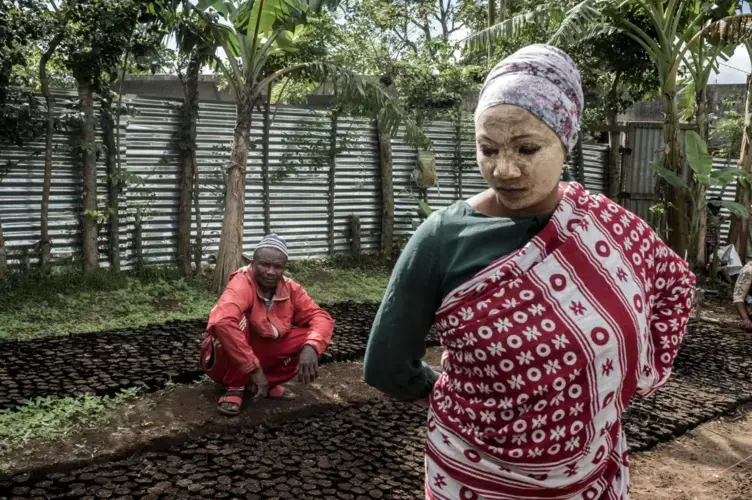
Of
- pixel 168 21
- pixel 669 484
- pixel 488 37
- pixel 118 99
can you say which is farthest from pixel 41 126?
pixel 669 484

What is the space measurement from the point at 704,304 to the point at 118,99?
7.91 meters

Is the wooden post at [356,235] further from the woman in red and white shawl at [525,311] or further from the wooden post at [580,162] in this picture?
the woman in red and white shawl at [525,311]

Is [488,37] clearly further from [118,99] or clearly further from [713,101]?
[713,101]

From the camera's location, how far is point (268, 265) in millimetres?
4785

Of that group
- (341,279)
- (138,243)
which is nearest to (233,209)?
(138,243)

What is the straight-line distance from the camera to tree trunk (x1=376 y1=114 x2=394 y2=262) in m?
11.0

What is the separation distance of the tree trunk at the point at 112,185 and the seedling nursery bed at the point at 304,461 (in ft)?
15.3

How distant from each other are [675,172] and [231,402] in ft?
25.3

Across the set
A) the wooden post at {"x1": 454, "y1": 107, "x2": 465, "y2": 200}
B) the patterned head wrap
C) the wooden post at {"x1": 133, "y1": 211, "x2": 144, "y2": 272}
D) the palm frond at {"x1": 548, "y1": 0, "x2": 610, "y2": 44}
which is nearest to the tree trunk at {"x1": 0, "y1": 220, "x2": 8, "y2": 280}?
the wooden post at {"x1": 133, "y1": 211, "x2": 144, "y2": 272}

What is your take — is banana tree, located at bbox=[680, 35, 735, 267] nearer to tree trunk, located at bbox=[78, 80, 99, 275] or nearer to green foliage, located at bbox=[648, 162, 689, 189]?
green foliage, located at bbox=[648, 162, 689, 189]

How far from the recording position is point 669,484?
416cm

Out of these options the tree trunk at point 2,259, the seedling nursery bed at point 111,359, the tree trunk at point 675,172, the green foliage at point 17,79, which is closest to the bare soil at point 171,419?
the seedling nursery bed at point 111,359

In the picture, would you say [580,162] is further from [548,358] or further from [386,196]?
[548,358]

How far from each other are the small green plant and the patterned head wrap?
27.0 ft
